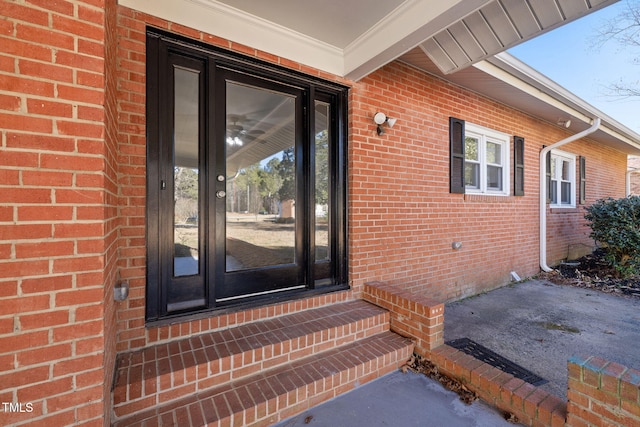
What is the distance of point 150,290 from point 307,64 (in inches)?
99.2

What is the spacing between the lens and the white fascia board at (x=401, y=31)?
6.72 feet

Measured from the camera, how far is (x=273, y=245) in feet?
9.36

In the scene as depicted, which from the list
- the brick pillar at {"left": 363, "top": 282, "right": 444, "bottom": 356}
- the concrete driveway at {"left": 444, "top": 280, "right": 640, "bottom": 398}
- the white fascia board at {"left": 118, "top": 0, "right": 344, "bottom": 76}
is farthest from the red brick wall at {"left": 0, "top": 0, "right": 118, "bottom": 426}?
the concrete driveway at {"left": 444, "top": 280, "right": 640, "bottom": 398}

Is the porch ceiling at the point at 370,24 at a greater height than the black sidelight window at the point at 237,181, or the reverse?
the porch ceiling at the point at 370,24

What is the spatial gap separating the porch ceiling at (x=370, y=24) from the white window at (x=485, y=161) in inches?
82.9

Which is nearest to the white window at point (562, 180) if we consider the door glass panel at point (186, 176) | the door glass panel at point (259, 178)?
the door glass panel at point (259, 178)

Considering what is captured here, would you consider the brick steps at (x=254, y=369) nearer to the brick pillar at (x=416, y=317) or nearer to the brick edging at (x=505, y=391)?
the brick pillar at (x=416, y=317)

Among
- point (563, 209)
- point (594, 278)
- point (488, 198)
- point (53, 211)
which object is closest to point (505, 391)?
point (53, 211)

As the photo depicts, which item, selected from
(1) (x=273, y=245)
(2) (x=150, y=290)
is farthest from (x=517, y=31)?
(2) (x=150, y=290)

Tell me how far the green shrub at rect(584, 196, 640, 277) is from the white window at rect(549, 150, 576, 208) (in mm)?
955

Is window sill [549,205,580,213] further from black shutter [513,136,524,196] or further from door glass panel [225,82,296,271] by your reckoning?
door glass panel [225,82,296,271]

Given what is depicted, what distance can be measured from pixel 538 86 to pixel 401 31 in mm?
3369

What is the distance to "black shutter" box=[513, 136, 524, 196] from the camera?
5.15 metres

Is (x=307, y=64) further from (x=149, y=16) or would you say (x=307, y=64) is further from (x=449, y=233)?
(x=449, y=233)
